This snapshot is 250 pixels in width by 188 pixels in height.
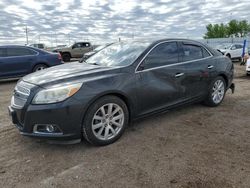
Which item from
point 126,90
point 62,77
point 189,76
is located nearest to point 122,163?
point 126,90

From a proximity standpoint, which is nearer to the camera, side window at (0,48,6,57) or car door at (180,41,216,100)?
car door at (180,41,216,100)

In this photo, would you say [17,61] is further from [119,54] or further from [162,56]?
[162,56]

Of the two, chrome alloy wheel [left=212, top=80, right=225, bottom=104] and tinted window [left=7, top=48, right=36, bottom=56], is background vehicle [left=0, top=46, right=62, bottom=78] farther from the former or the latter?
chrome alloy wheel [left=212, top=80, right=225, bottom=104]

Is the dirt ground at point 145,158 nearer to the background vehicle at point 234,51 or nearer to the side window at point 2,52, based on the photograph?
the side window at point 2,52

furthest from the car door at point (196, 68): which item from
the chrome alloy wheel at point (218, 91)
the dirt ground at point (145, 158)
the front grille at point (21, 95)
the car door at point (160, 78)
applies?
the front grille at point (21, 95)

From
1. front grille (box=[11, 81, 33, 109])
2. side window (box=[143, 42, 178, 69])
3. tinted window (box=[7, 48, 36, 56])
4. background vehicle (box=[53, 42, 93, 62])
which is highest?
background vehicle (box=[53, 42, 93, 62])

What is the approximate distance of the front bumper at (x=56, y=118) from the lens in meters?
3.17

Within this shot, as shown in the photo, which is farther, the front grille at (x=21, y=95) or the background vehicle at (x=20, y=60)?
the background vehicle at (x=20, y=60)

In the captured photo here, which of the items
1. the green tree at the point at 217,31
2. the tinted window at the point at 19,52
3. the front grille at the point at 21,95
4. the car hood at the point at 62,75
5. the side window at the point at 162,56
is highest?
the green tree at the point at 217,31

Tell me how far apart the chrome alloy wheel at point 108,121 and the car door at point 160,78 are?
40cm

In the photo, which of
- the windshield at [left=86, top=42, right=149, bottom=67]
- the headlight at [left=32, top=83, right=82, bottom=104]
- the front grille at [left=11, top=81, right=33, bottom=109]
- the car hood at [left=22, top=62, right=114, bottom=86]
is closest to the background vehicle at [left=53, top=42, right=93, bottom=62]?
the windshield at [left=86, top=42, right=149, bottom=67]

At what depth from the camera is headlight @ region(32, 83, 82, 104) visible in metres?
3.21

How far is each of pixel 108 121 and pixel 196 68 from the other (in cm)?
216

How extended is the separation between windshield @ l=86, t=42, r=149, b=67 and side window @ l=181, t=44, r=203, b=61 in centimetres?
83
